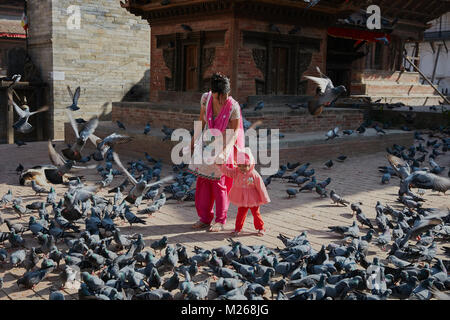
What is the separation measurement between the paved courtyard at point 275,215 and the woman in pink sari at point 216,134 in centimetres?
27

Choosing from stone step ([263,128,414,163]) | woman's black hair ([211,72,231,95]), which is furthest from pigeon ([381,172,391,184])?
woman's black hair ([211,72,231,95])

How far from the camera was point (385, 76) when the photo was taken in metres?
27.1

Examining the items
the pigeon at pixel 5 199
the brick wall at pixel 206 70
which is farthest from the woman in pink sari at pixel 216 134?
the brick wall at pixel 206 70

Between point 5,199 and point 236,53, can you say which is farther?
point 236,53

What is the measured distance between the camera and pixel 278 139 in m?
11.6

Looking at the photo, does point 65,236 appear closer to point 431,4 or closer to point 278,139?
point 278,139

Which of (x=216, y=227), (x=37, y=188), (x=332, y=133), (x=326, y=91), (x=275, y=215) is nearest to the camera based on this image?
(x=216, y=227)

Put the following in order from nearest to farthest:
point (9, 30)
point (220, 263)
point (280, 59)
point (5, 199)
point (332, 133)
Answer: point (220, 263), point (5, 199), point (332, 133), point (280, 59), point (9, 30)

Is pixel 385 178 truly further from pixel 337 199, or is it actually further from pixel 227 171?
pixel 227 171

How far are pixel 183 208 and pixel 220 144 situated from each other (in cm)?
200

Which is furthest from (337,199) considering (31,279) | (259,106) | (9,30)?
(9,30)

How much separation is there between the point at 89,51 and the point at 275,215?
16.4 metres

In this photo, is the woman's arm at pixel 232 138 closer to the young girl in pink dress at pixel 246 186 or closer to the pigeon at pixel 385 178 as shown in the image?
the young girl in pink dress at pixel 246 186

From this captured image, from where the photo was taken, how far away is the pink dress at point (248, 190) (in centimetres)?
612
